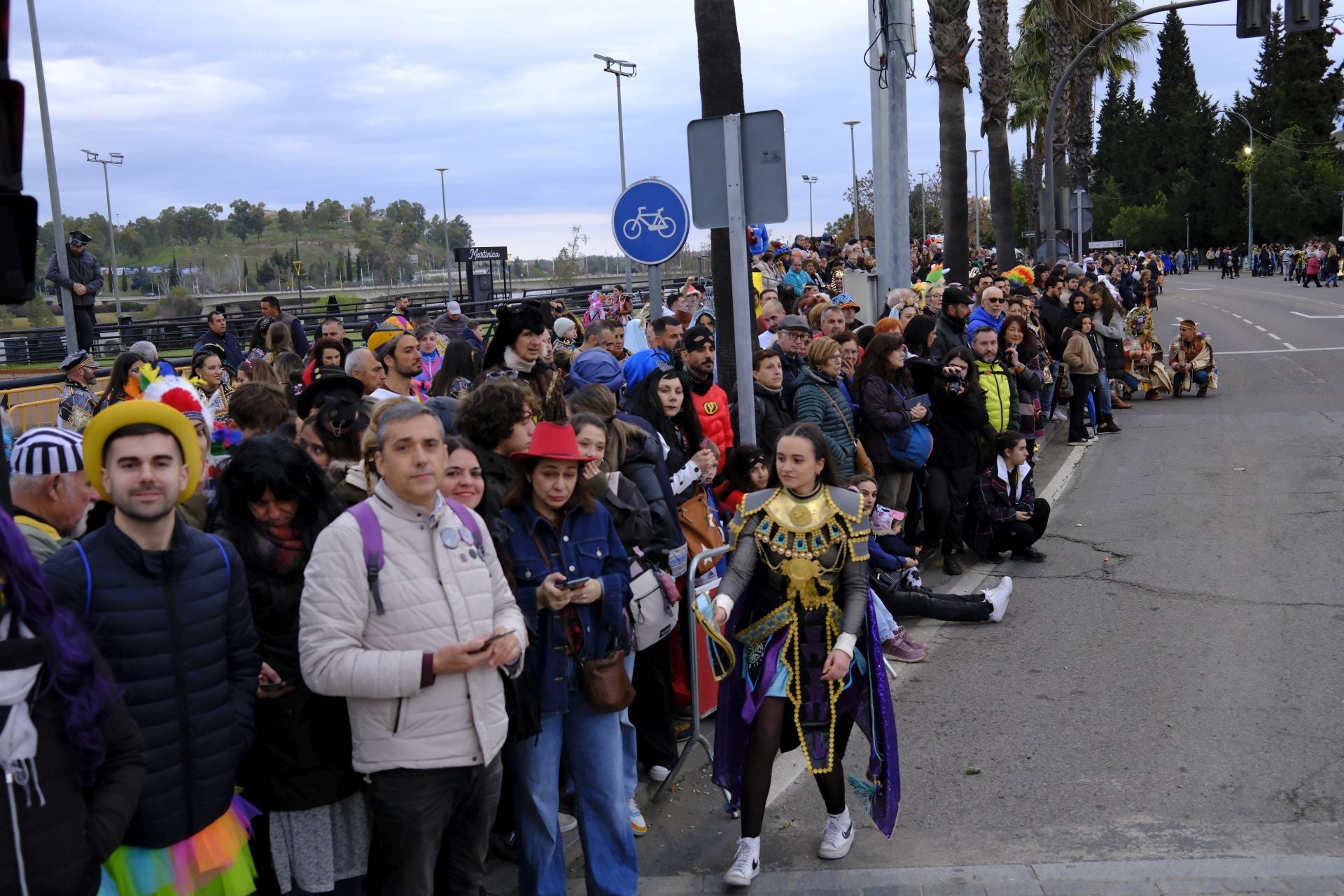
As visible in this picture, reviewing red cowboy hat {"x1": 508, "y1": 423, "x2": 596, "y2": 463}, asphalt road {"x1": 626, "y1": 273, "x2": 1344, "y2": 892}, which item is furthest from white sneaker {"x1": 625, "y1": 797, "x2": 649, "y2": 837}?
red cowboy hat {"x1": 508, "y1": 423, "x2": 596, "y2": 463}

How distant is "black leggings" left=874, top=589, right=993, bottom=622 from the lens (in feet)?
27.5

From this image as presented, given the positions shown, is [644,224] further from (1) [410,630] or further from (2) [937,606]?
(1) [410,630]

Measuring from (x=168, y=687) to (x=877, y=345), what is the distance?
6.71 m

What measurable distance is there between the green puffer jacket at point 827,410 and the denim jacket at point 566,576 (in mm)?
3966

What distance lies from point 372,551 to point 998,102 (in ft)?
80.7

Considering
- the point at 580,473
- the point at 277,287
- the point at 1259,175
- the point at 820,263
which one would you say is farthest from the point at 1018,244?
the point at 580,473

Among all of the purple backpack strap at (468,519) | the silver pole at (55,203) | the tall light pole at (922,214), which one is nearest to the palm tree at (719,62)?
the purple backpack strap at (468,519)

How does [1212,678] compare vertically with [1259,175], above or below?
below

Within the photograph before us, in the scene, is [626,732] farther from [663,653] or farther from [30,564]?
[30,564]

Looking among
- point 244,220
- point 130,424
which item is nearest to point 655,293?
point 130,424

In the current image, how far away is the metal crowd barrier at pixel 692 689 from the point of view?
18.5ft

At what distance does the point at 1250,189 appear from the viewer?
81.6 metres

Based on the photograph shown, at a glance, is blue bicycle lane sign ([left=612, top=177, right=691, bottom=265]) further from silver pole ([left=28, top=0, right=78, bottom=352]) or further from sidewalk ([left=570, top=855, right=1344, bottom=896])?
silver pole ([left=28, top=0, right=78, bottom=352])

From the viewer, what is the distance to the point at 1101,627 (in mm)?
8031
